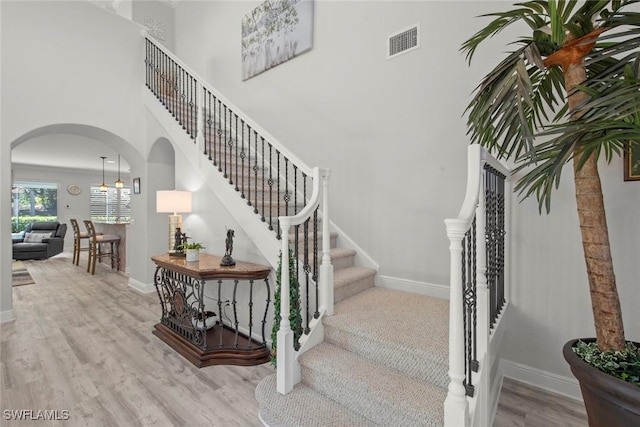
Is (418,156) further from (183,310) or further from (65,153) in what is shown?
(65,153)

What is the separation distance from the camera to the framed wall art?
3.79 meters

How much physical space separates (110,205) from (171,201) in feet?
33.7

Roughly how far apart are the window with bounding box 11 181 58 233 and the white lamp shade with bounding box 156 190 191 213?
9.87 m

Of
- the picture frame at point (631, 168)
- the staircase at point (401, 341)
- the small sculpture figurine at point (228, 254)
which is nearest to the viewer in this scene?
the staircase at point (401, 341)

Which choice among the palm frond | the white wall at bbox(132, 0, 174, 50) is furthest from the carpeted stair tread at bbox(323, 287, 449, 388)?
the white wall at bbox(132, 0, 174, 50)

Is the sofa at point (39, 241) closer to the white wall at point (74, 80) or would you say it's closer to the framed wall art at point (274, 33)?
the white wall at point (74, 80)

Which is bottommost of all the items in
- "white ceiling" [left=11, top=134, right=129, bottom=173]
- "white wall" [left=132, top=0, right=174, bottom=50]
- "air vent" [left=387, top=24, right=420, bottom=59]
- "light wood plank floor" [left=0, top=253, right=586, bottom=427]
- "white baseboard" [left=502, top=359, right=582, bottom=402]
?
"light wood plank floor" [left=0, top=253, right=586, bottom=427]

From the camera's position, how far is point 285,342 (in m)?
1.98

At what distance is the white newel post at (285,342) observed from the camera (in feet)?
6.41

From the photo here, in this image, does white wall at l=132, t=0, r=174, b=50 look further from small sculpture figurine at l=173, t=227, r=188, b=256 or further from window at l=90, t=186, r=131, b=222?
window at l=90, t=186, r=131, b=222

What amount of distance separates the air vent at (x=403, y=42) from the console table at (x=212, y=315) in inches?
97.6

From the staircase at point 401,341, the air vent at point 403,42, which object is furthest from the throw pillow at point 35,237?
the air vent at point 403,42

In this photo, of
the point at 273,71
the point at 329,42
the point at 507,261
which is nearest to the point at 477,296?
the point at 507,261

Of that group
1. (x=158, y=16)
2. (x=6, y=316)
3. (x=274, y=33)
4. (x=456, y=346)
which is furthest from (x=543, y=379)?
(x=158, y=16)
